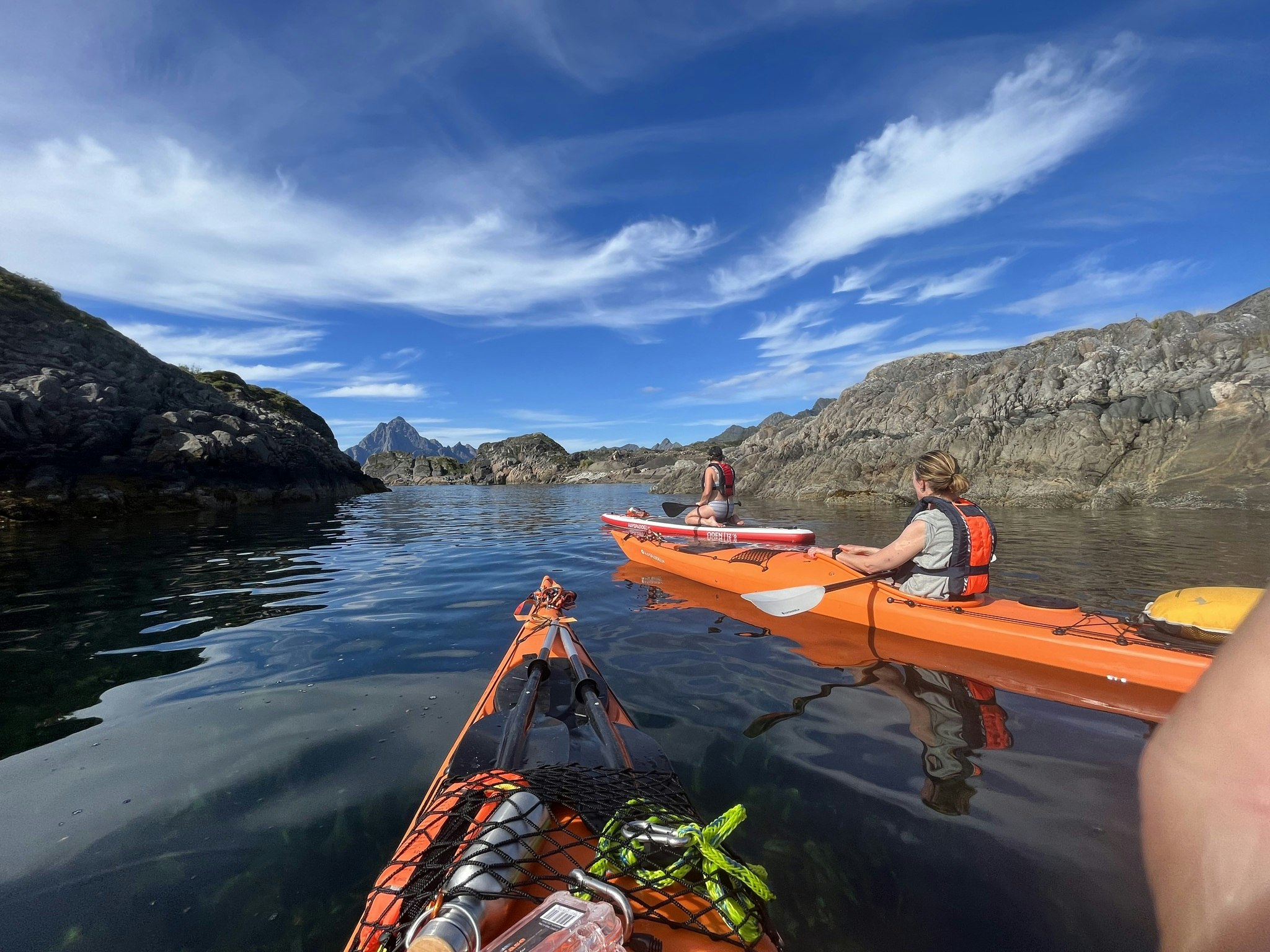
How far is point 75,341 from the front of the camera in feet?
85.5

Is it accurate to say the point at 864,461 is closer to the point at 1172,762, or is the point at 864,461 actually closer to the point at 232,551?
the point at 232,551

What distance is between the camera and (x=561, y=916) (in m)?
1.59

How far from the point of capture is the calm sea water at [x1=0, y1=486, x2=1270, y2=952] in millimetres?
2990

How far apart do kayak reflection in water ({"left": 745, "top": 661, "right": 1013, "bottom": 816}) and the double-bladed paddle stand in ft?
4.57

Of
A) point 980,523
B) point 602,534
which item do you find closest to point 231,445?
point 602,534

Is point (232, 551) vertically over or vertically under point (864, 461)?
under

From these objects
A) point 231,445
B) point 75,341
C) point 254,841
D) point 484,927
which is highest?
point 75,341

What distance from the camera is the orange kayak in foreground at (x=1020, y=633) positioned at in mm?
5223

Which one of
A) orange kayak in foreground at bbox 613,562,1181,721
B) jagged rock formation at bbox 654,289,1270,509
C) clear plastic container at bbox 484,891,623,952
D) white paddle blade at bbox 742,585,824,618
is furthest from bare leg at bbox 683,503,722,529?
jagged rock formation at bbox 654,289,1270,509

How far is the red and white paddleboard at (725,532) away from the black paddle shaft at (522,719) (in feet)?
28.0

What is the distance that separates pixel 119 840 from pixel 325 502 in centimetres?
3446

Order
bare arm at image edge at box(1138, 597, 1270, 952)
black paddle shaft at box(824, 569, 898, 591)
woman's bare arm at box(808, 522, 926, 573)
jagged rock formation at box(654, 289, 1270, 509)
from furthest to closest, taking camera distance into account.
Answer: jagged rock formation at box(654, 289, 1270, 509) → black paddle shaft at box(824, 569, 898, 591) → woman's bare arm at box(808, 522, 926, 573) → bare arm at image edge at box(1138, 597, 1270, 952)

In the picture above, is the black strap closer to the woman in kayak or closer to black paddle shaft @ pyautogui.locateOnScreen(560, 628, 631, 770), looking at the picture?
the woman in kayak

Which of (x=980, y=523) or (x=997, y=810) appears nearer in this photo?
(x=997, y=810)
